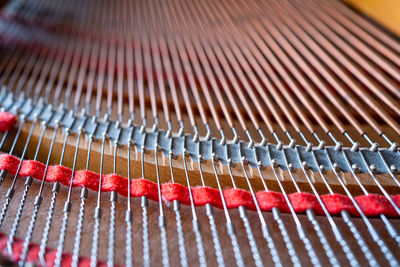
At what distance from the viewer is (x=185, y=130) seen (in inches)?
65.3

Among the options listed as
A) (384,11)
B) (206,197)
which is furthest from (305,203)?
(384,11)

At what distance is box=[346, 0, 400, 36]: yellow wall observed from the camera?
2.23 metres

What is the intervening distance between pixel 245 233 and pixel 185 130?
0.61 m

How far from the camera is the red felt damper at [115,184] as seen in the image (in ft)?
4.17

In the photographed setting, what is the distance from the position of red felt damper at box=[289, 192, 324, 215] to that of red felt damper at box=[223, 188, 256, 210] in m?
0.13

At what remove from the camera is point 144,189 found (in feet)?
4.11

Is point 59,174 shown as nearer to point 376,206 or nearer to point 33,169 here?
point 33,169

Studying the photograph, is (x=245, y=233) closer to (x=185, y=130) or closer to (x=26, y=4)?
(x=185, y=130)

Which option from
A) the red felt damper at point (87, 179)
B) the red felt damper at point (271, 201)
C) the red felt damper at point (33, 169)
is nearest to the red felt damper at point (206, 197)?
the red felt damper at point (271, 201)

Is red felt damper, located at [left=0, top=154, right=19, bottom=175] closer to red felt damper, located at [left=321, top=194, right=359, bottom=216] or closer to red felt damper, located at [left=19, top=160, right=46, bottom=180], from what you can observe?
red felt damper, located at [left=19, top=160, right=46, bottom=180]

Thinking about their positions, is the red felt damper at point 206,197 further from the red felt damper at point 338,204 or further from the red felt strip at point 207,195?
the red felt damper at point 338,204

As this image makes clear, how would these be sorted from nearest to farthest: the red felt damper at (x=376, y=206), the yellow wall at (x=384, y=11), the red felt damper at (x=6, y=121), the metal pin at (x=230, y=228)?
the metal pin at (x=230, y=228)
the red felt damper at (x=376, y=206)
the red felt damper at (x=6, y=121)
the yellow wall at (x=384, y=11)

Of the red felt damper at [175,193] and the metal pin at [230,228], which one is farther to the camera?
the red felt damper at [175,193]

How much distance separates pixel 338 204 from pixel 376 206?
116 mm
